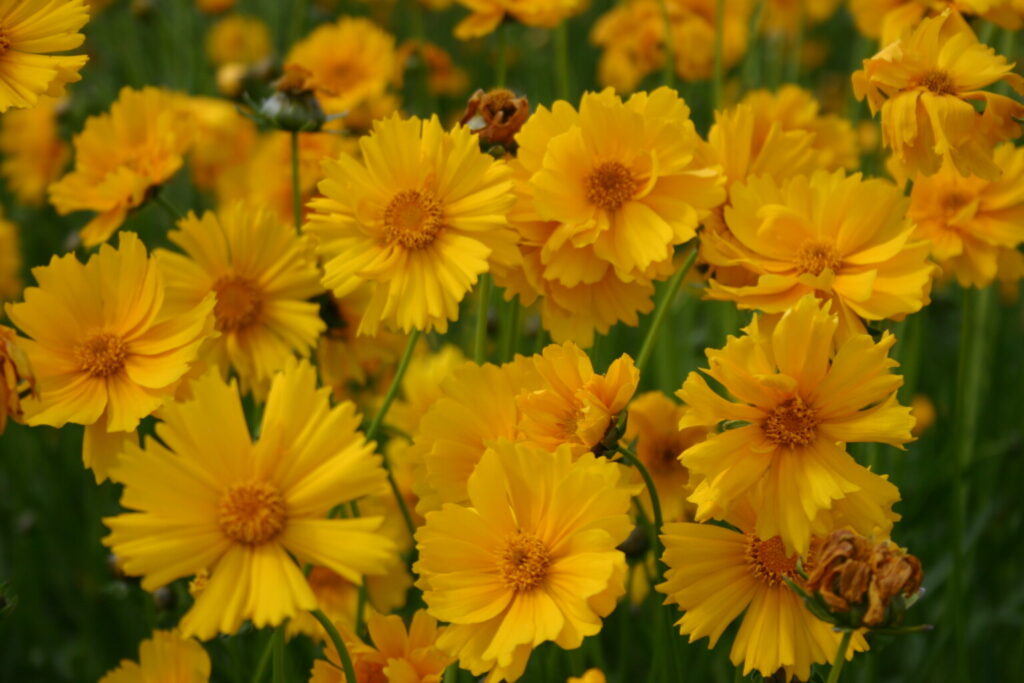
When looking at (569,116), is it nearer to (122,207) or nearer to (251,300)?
(251,300)

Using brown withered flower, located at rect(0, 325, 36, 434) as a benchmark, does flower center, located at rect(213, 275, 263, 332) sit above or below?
above

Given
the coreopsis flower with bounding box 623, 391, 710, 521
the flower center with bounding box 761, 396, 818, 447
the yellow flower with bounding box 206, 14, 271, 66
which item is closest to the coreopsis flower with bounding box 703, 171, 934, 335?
the flower center with bounding box 761, 396, 818, 447

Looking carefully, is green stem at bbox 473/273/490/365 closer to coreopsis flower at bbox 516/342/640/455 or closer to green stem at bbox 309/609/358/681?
coreopsis flower at bbox 516/342/640/455

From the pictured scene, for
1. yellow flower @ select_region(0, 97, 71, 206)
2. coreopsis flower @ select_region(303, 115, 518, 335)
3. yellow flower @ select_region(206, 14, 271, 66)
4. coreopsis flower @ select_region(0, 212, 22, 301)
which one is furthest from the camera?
yellow flower @ select_region(206, 14, 271, 66)

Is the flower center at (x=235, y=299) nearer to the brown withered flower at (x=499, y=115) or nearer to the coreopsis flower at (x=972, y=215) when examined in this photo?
the brown withered flower at (x=499, y=115)

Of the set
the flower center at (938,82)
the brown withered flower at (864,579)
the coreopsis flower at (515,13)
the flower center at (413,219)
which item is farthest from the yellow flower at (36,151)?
the brown withered flower at (864,579)

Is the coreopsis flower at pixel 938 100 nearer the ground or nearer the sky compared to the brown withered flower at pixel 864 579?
nearer the sky

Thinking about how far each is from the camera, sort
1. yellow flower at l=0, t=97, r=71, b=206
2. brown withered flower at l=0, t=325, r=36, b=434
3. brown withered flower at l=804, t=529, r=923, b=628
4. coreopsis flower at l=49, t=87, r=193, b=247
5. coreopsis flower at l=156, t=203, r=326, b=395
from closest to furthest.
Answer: brown withered flower at l=804, t=529, r=923, b=628 → brown withered flower at l=0, t=325, r=36, b=434 → coreopsis flower at l=156, t=203, r=326, b=395 → coreopsis flower at l=49, t=87, r=193, b=247 → yellow flower at l=0, t=97, r=71, b=206
